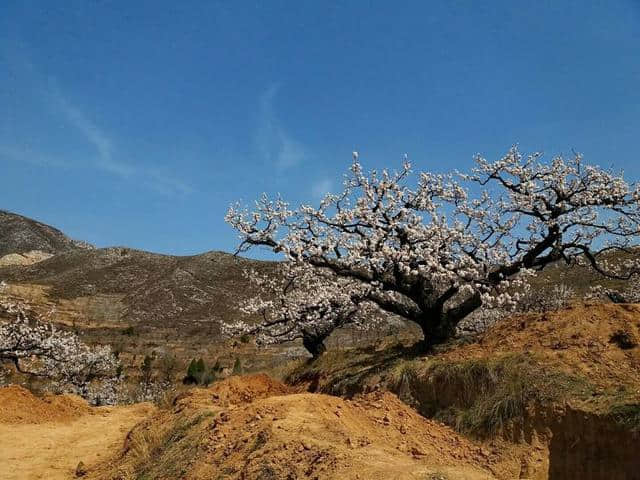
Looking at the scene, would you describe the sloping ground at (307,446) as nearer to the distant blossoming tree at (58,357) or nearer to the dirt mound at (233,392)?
the dirt mound at (233,392)

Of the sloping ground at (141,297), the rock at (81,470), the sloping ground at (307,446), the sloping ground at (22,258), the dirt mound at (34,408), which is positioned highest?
the sloping ground at (22,258)

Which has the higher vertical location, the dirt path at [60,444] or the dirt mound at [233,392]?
the dirt mound at [233,392]

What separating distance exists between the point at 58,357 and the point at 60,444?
9.30 metres

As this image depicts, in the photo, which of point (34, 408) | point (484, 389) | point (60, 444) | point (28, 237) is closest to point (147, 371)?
point (34, 408)

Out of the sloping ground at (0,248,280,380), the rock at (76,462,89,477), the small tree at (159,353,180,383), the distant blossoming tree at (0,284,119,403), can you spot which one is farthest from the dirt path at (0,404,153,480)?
the sloping ground at (0,248,280,380)

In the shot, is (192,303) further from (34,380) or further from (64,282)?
(34,380)

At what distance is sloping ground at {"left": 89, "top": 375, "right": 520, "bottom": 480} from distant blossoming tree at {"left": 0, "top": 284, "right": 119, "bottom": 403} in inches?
488

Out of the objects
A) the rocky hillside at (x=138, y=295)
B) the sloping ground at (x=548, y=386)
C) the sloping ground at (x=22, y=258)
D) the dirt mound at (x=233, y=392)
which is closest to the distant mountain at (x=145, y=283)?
the rocky hillside at (x=138, y=295)

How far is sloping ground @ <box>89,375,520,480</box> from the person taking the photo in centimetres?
669

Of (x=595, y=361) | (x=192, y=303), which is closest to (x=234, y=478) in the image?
(x=595, y=361)

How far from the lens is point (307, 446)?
7.30 meters

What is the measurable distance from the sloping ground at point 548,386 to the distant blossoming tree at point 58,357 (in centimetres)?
1457

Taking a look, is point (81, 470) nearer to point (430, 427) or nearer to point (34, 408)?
point (34, 408)

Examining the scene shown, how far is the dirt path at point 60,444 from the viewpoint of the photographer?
1186 centimetres
